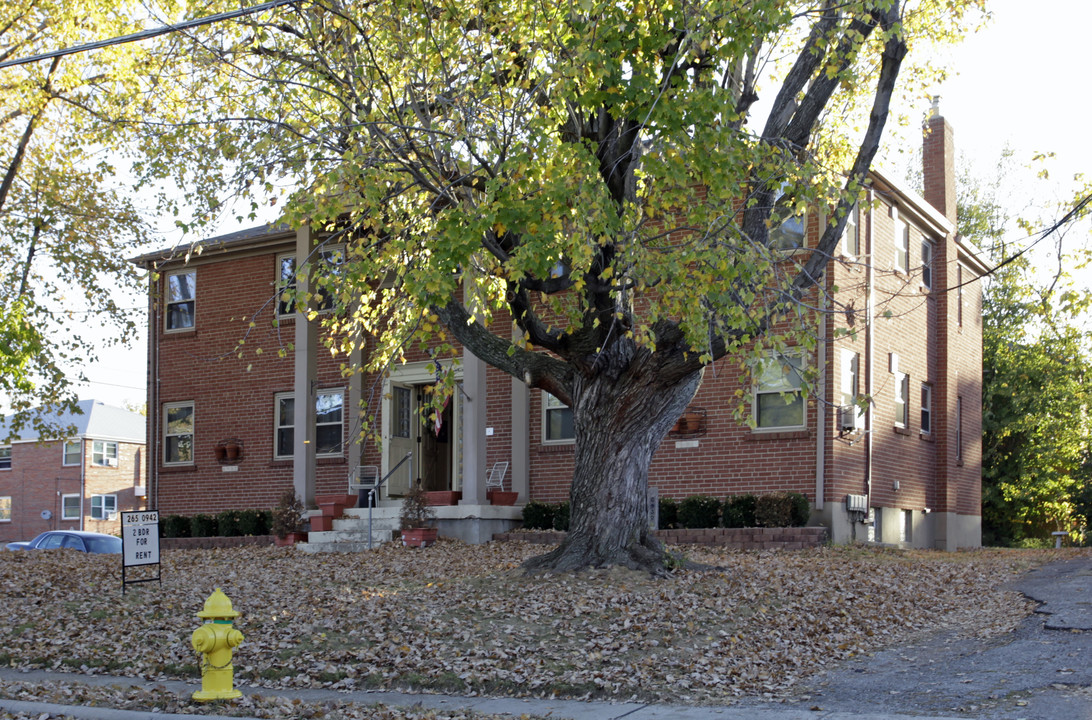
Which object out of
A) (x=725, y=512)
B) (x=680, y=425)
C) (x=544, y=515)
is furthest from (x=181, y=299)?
(x=725, y=512)

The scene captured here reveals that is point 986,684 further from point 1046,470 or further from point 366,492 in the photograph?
point 1046,470

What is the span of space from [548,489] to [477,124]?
10095 millimetres

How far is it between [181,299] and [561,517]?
1130cm

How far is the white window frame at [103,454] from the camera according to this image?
46.3 metres

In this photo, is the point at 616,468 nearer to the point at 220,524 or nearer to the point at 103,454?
the point at 220,524

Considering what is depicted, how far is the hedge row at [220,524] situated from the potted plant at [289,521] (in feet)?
4.28

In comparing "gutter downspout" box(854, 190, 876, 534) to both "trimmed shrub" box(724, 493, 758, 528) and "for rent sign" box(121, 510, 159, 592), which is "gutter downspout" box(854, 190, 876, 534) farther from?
"for rent sign" box(121, 510, 159, 592)

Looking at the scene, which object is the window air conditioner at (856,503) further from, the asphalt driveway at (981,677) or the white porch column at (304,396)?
the white porch column at (304,396)

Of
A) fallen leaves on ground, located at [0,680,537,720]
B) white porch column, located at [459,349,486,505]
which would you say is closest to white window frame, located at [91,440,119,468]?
white porch column, located at [459,349,486,505]

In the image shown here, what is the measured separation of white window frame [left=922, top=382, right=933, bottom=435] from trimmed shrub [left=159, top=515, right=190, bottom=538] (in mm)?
15242

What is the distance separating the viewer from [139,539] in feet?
41.2

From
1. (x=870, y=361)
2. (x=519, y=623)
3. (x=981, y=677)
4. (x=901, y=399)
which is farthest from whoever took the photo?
(x=901, y=399)

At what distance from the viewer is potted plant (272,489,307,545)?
19.5m

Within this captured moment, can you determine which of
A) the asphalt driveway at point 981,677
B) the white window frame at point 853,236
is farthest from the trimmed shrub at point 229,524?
the asphalt driveway at point 981,677
